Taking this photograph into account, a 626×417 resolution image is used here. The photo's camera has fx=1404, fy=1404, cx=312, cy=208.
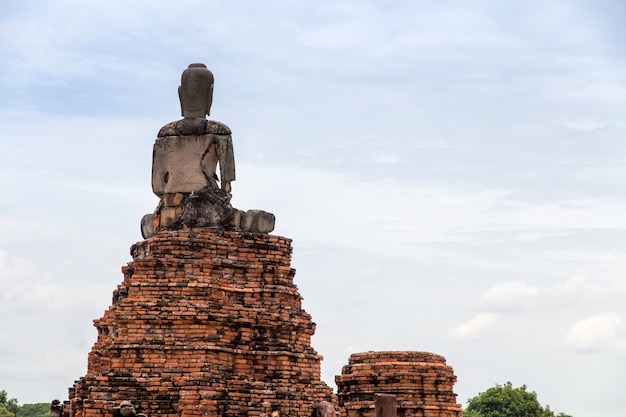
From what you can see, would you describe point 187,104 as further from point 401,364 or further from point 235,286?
point 401,364

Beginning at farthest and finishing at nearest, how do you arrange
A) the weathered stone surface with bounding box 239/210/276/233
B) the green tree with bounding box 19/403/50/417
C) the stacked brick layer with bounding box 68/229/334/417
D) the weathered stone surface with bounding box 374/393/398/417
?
the green tree with bounding box 19/403/50/417 → the weathered stone surface with bounding box 374/393/398/417 → the weathered stone surface with bounding box 239/210/276/233 → the stacked brick layer with bounding box 68/229/334/417

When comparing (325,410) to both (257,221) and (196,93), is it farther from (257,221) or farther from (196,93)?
(196,93)

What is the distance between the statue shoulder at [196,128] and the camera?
28.6 m

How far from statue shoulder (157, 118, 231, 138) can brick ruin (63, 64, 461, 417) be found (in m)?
0.03

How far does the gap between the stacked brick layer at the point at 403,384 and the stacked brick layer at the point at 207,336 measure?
14.5ft

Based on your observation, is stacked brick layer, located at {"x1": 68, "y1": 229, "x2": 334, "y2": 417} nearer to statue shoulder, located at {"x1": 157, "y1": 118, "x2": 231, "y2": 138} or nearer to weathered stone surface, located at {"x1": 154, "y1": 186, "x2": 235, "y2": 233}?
weathered stone surface, located at {"x1": 154, "y1": 186, "x2": 235, "y2": 233}

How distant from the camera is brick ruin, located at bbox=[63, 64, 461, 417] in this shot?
84.8 feet

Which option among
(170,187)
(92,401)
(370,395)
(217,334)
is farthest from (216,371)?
(370,395)

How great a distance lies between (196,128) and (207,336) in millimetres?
4740

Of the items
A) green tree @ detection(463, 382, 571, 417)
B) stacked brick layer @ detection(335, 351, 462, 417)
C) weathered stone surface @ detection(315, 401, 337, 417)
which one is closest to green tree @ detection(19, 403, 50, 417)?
green tree @ detection(463, 382, 571, 417)

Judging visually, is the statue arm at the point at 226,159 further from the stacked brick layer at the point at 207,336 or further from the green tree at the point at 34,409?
the green tree at the point at 34,409

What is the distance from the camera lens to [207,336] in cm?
2616

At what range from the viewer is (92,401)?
85.0 ft

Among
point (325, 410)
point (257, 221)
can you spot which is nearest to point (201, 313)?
point (257, 221)
